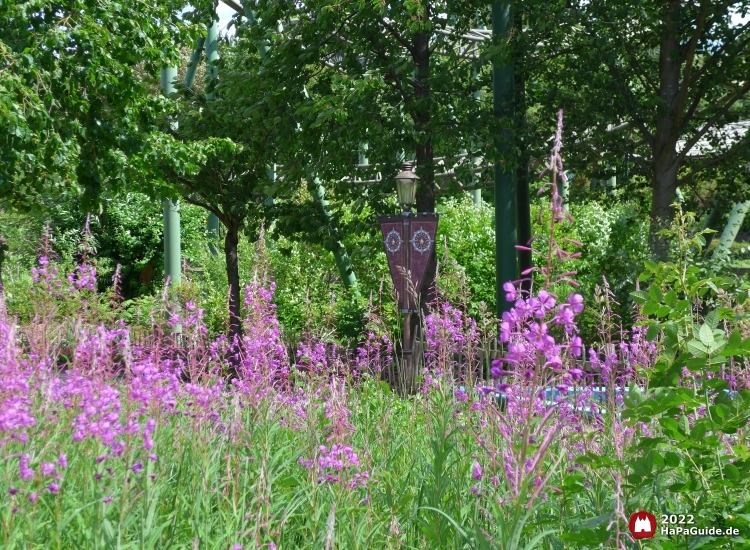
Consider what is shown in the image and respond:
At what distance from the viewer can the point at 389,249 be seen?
434 inches

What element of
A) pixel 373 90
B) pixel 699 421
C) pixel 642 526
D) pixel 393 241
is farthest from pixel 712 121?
pixel 642 526

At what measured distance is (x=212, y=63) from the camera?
52.5 feet

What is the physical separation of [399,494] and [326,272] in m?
17.2

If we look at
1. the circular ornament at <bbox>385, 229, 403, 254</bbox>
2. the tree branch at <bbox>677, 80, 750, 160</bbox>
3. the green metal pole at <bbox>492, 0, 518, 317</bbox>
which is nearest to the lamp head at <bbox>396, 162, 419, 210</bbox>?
the circular ornament at <bbox>385, 229, 403, 254</bbox>

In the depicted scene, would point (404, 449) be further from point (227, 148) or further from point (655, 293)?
point (227, 148)

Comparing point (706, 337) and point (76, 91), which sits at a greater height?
point (76, 91)

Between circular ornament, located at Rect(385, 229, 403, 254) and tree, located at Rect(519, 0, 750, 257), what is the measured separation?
358 centimetres

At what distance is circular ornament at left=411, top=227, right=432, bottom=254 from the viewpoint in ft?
35.6

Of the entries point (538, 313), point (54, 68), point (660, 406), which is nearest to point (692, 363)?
point (660, 406)

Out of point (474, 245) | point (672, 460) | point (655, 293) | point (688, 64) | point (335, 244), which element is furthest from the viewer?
point (474, 245)

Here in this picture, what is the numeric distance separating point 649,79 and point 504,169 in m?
3.17

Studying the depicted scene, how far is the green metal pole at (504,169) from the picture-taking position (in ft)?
40.7

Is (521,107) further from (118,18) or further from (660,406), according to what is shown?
(660,406)

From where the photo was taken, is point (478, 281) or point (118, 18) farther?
point (478, 281)
